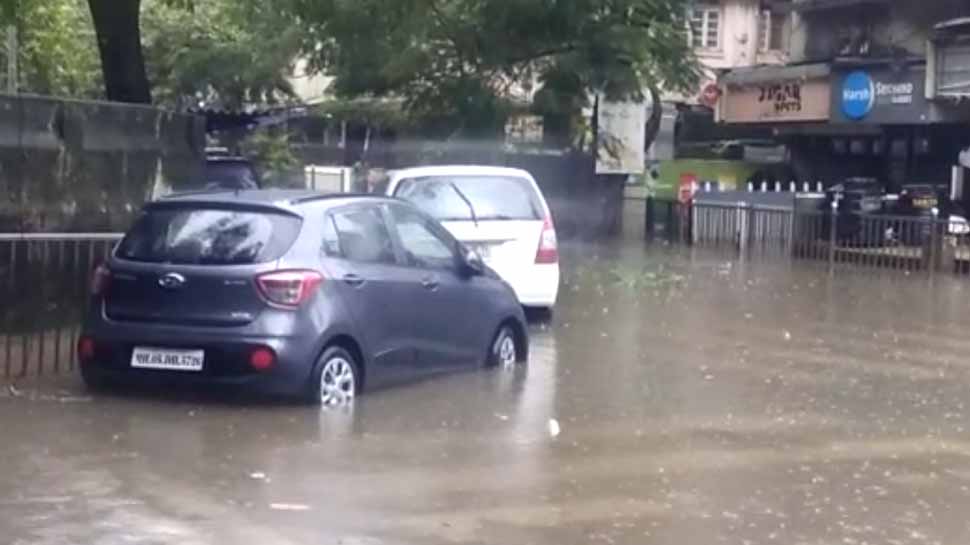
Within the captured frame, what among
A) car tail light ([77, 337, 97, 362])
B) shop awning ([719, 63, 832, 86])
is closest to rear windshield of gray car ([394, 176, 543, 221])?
car tail light ([77, 337, 97, 362])

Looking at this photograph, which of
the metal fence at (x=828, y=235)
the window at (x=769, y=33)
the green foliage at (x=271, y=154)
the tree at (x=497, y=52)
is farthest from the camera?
the window at (x=769, y=33)

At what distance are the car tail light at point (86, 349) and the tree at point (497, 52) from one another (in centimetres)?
1436

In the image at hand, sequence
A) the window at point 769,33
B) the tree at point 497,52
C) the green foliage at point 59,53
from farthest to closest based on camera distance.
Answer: the window at point 769,33 → the green foliage at point 59,53 → the tree at point 497,52

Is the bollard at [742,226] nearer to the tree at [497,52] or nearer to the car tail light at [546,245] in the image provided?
the tree at [497,52]

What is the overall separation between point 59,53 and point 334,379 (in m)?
25.6

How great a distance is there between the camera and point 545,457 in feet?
38.6

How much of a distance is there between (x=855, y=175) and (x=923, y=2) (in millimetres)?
4723

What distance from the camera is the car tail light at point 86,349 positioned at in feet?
43.5

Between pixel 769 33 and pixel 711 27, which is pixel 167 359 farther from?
pixel 769 33

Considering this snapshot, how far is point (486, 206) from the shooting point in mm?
19562

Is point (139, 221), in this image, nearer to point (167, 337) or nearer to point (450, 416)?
point (167, 337)

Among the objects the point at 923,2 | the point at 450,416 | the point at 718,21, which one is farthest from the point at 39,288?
the point at 718,21

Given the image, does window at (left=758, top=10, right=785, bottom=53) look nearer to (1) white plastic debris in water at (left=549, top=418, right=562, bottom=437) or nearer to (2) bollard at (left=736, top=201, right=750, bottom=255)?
(2) bollard at (left=736, top=201, right=750, bottom=255)

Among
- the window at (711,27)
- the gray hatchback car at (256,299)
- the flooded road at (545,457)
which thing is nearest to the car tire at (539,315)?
the flooded road at (545,457)
